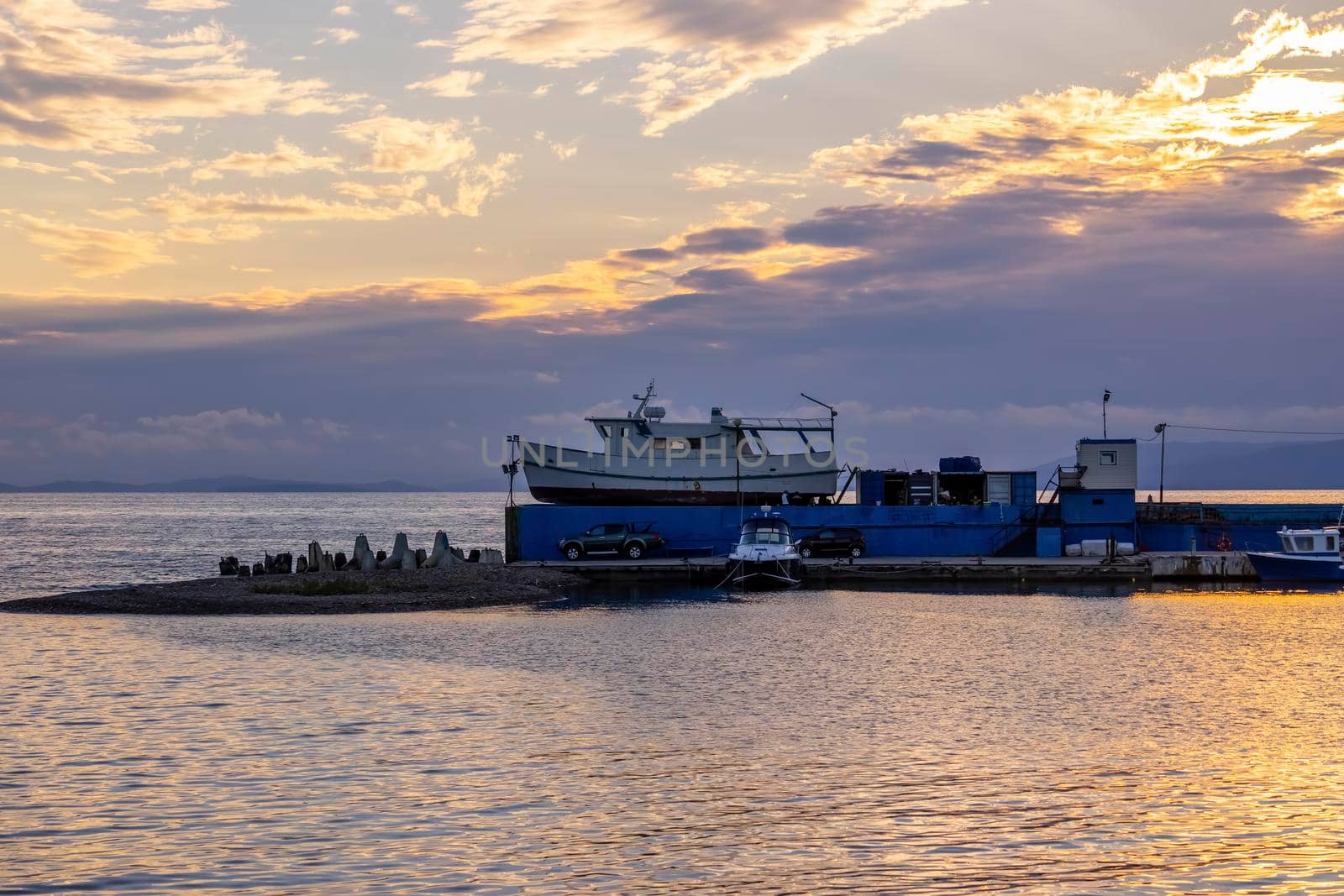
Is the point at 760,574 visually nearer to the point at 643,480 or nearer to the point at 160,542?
the point at 643,480

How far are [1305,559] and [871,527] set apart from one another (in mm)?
18761

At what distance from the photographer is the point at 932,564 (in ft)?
179

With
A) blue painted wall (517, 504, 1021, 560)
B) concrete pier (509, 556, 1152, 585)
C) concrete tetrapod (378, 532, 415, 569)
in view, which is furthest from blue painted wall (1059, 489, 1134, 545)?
concrete tetrapod (378, 532, 415, 569)

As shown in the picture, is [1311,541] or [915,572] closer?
[915,572]

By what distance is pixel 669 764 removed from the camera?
19016 mm

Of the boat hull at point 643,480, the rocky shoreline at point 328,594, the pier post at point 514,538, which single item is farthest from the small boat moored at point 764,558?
the pier post at point 514,538

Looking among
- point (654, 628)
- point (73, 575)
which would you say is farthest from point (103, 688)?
point (73, 575)

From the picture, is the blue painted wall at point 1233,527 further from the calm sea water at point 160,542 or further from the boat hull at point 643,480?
the calm sea water at point 160,542

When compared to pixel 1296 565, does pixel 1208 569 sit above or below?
below

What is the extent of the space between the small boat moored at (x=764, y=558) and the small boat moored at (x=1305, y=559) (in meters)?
20.4

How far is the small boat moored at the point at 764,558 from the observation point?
53188 millimetres

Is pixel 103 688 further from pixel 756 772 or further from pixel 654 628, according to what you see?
pixel 654 628

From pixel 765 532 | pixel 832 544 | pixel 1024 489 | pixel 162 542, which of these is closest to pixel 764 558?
pixel 765 532

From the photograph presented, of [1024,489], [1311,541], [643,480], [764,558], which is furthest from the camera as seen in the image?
[643,480]
